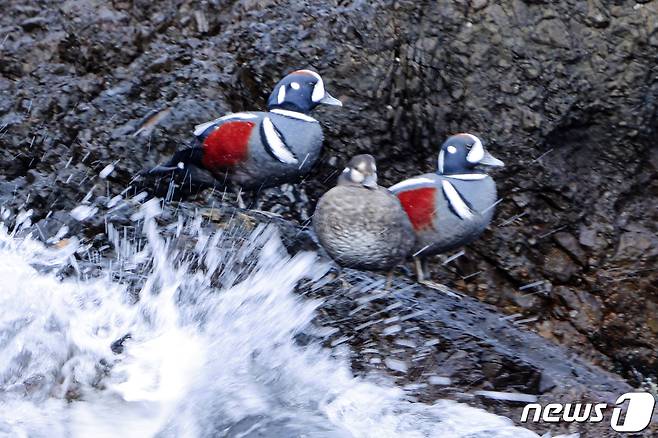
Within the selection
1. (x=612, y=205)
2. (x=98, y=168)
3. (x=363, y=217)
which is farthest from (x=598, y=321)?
(x=98, y=168)

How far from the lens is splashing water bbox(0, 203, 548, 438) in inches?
142

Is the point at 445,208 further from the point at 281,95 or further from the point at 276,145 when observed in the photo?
the point at 281,95

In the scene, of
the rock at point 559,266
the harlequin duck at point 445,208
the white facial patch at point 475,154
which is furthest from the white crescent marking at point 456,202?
the rock at point 559,266

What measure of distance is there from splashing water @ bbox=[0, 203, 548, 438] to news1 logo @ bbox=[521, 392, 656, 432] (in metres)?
0.13

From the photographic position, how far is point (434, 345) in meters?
3.96

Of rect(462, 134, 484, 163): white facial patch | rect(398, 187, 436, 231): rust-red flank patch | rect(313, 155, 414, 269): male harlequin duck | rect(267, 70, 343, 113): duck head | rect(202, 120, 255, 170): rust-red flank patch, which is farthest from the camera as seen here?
rect(267, 70, 343, 113): duck head

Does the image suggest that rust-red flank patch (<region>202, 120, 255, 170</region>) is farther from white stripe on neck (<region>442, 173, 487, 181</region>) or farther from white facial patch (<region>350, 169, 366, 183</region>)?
white stripe on neck (<region>442, 173, 487, 181</region>)

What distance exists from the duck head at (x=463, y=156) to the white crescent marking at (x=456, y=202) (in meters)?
0.26

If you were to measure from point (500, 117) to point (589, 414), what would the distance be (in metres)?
2.59

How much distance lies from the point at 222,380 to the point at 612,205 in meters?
3.27

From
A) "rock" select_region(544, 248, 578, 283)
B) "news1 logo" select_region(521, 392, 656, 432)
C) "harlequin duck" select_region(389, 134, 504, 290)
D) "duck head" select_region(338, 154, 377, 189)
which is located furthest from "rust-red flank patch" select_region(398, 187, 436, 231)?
"rock" select_region(544, 248, 578, 283)

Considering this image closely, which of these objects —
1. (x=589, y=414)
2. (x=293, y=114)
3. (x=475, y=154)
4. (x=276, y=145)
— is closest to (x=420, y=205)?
(x=475, y=154)

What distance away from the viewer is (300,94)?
204 inches

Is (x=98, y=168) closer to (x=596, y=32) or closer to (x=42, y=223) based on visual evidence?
(x=42, y=223)
